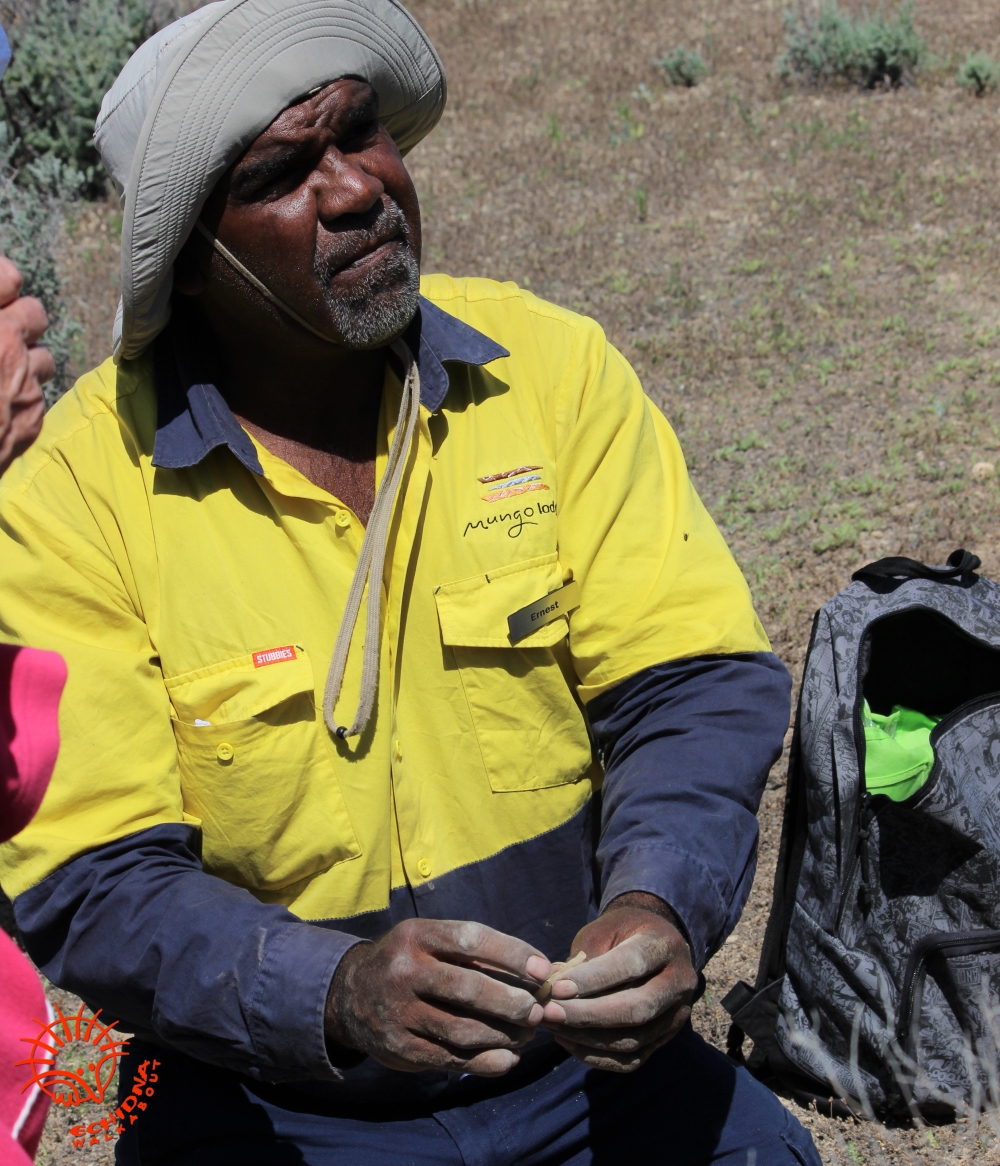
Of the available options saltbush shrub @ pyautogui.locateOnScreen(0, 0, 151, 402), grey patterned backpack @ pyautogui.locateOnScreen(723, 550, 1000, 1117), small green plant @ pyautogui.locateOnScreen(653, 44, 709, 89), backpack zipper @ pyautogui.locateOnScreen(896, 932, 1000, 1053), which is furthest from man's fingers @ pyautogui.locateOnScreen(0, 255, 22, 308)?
small green plant @ pyautogui.locateOnScreen(653, 44, 709, 89)

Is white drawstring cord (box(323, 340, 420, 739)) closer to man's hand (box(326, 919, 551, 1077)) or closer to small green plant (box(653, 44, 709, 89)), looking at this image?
man's hand (box(326, 919, 551, 1077))

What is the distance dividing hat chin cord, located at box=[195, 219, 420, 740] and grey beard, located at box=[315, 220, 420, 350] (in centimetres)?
5

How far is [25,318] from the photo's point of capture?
141 centimetres

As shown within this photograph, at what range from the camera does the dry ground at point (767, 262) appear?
15.7ft

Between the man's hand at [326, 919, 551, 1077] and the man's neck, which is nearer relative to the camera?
the man's hand at [326, 919, 551, 1077]

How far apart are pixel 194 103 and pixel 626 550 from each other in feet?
3.48

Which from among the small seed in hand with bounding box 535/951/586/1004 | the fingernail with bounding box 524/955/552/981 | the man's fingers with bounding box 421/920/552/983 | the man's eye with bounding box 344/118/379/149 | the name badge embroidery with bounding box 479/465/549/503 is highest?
the man's eye with bounding box 344/118/379/149

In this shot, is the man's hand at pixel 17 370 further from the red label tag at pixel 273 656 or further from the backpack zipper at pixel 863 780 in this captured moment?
the backpack zipper at pixel 863 780

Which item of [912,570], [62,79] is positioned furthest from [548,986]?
[62,79]

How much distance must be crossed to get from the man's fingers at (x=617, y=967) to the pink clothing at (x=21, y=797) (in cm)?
73

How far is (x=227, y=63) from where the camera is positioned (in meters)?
2.12

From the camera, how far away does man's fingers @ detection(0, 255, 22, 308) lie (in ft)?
4.55

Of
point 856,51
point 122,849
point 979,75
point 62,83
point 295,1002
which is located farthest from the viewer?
point 62,83

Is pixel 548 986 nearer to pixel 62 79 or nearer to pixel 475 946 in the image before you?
pixel 475 946
